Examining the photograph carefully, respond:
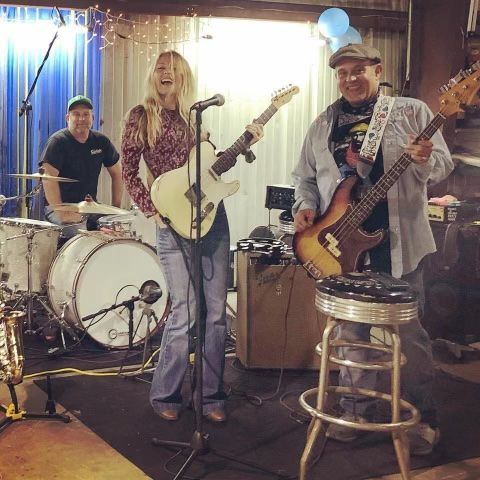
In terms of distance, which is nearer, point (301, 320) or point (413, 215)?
point (413, 215)

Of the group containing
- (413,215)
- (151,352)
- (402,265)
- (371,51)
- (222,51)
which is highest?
(222,51)

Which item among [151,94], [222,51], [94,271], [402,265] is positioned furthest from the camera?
[222,51]

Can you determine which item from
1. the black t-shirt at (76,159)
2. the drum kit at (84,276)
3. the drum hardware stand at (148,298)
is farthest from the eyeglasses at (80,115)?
the drum hardware stand at (148,298)

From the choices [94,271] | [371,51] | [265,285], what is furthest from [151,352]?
[371,51]

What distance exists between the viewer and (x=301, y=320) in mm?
4004

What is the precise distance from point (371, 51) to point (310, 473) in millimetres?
1735

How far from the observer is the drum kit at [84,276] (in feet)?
14.3

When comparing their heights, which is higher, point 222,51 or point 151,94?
point 222,51

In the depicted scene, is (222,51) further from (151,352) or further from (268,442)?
(268,442)

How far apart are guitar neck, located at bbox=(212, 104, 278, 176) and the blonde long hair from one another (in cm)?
20

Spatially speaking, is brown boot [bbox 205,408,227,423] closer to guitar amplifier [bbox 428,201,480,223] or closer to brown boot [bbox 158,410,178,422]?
brown boot [bbox 158,410,178,422]

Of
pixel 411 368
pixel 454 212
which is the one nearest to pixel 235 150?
pixel 411 368

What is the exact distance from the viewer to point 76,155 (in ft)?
17.6

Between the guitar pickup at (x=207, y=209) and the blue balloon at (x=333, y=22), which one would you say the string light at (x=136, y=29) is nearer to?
the blue balloon at (x=333, y=22)
